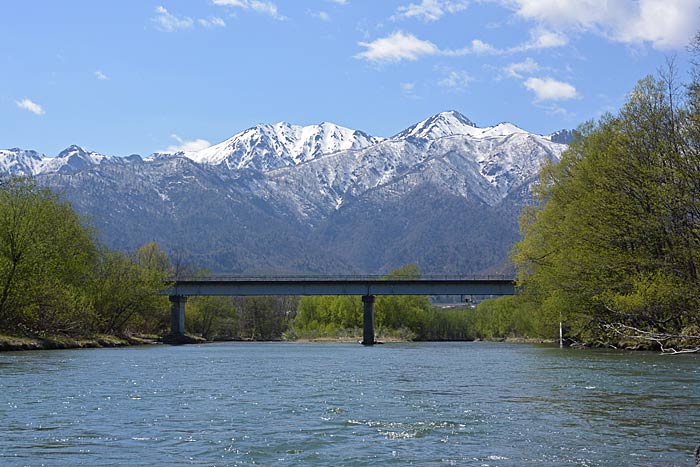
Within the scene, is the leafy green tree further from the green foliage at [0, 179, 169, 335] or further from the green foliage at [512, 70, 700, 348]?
the green foliage at [512, 70, 700, 348]

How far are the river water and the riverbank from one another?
24804 mm

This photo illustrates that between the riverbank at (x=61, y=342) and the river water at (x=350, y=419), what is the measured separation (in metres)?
24.8

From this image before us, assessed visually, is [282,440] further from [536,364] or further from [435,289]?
[435,289]

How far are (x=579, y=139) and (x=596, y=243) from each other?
72.8 ft

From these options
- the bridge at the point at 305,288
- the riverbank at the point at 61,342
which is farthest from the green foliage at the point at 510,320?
the riverbank at the point at 61,342

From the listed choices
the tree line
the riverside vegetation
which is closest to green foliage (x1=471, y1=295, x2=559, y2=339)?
the riverside vegetation

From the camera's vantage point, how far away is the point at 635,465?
14602 mm

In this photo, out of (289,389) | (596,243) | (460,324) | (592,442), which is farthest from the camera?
(460,324)

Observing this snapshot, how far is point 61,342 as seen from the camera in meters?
67.1

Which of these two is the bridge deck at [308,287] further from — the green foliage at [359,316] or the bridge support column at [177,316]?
the green foliage at [359,316]

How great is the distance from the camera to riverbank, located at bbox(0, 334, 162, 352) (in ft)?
191

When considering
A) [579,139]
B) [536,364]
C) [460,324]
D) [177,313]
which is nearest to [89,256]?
[177,313]

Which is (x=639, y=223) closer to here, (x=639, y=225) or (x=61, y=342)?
(x=639, y=225)

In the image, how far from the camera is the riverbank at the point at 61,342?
2297 inches
